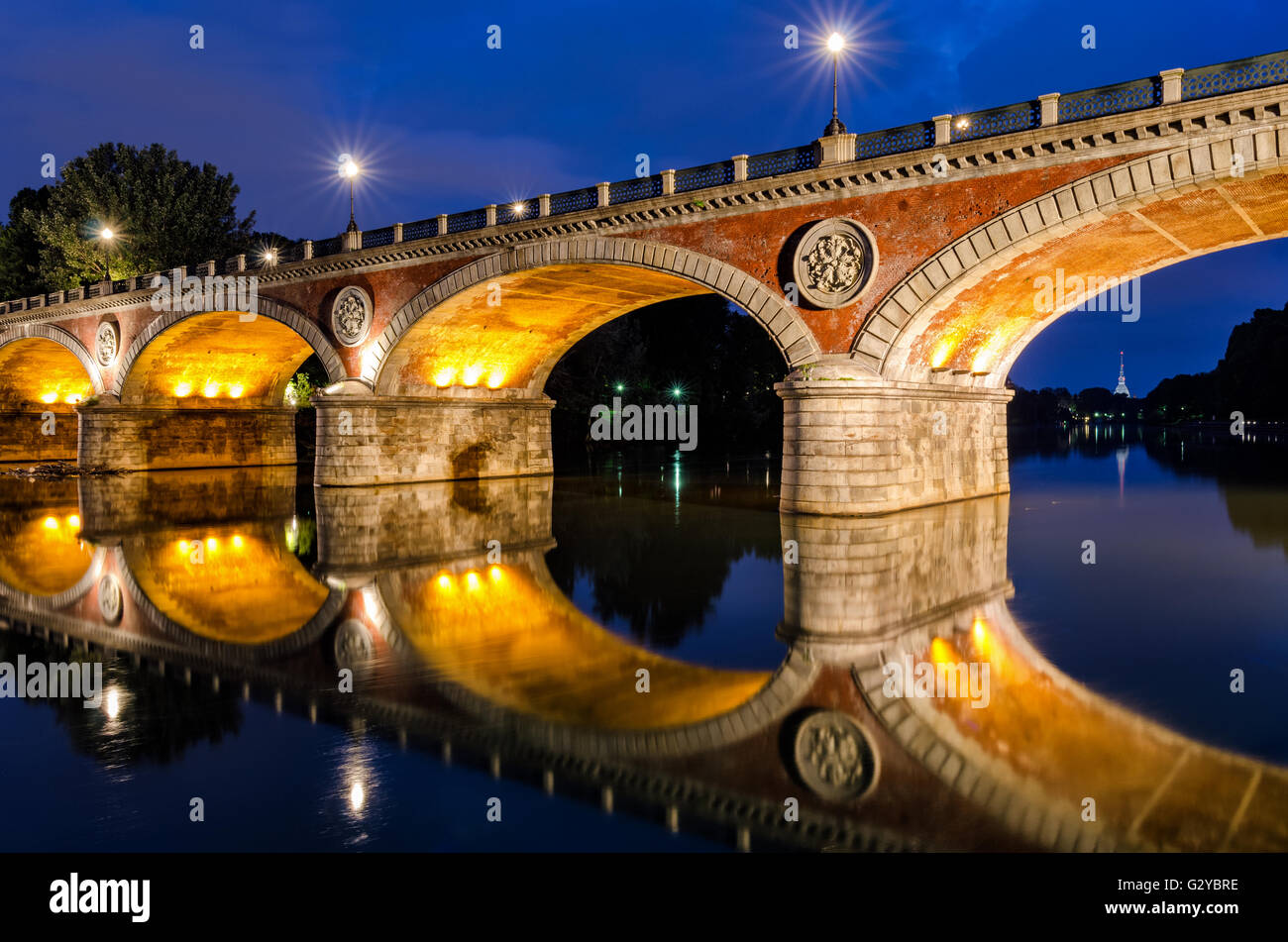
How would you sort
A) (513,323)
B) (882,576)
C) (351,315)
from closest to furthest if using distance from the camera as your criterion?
(882,576) → (351,315) → (513,323)

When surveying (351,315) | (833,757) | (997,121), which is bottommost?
(833,757)

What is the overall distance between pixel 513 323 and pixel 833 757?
82.3 ft

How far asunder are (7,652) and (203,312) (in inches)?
1080

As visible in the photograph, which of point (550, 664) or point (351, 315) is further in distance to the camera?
point (351, 315)

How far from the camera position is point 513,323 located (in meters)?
29.3

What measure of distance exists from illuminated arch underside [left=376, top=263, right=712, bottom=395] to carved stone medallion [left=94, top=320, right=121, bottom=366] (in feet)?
57.0

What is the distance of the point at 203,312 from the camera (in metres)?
33.2

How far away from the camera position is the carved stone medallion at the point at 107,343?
37344 millimetres

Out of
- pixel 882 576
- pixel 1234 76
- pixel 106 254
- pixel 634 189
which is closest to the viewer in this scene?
pixel 882 576

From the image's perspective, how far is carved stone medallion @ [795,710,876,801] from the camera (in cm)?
533

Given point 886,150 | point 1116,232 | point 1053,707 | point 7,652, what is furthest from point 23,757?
point 1116,232

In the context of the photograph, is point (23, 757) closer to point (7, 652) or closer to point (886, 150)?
point (7, 652)

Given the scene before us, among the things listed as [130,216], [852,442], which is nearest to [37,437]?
[130,216]

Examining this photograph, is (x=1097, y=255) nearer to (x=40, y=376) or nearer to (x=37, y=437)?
(x=40, y=376)
